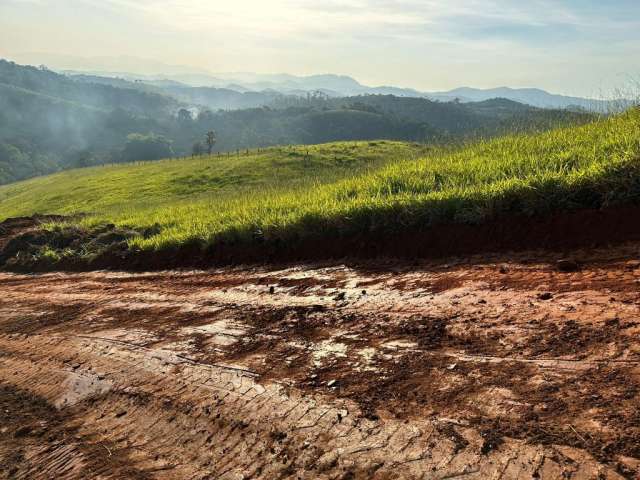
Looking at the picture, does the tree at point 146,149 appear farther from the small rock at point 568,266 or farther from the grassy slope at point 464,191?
the small rock at point 568,266

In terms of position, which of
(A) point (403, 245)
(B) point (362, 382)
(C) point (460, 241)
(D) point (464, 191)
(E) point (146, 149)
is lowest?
(E) point (146, 149)

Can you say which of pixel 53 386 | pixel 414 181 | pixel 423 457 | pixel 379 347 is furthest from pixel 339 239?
pixel 423 457

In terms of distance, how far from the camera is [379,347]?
13.3 feet

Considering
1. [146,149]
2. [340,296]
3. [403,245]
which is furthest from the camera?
[146,149]

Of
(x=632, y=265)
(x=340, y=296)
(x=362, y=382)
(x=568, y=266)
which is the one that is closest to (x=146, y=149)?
(x=340, y=296)

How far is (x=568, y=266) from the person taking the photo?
452 cm

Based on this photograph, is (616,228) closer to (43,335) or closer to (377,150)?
(43,335)

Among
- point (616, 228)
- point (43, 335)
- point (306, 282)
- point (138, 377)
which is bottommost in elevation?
point (43, 335)

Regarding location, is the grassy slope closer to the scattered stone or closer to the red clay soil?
the red clay soil

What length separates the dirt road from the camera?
8.93ft

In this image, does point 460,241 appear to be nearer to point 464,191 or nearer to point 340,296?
point 464,191

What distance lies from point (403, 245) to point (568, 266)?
232cm

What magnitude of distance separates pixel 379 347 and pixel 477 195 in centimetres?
312

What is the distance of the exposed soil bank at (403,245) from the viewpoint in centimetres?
496
